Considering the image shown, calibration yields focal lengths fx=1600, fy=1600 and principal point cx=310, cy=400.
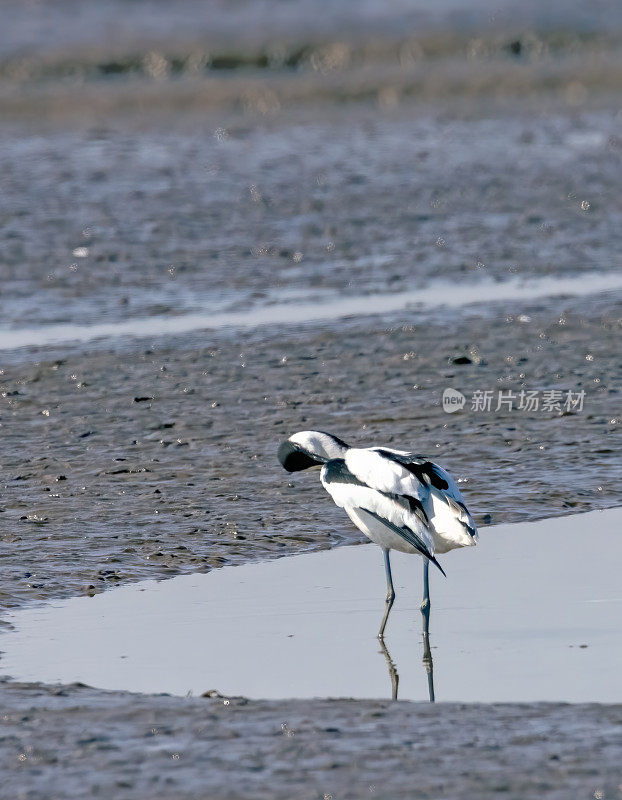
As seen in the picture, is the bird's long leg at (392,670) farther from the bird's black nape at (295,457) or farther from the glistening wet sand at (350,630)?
the bird's black nape at (295,457)

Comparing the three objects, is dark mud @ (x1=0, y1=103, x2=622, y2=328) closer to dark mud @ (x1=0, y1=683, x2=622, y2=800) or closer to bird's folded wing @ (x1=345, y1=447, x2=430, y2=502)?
bird's folded wing @ (x1=345, y1=447, x2=430, y2=502)

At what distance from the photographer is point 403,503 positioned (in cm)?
620

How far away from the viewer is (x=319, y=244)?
1454cm

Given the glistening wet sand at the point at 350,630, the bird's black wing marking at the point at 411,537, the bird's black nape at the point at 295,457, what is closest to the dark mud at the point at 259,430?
the glistening wet sand at the point at 350,630

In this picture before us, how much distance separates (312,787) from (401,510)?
1776 mm

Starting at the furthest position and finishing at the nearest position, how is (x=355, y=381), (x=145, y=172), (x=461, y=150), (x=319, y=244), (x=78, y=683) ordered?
(x=461, y=150) < (x=145, y=172) < (x=319, y=244) < (x=355, y=381) < (x=78, y=683)

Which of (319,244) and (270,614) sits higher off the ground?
(319,244)

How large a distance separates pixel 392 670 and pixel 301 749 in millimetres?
1007

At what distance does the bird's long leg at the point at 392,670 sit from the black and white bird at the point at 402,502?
3.9 inches

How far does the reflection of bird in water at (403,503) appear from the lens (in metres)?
6.10

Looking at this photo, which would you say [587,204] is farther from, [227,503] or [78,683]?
[78,683]

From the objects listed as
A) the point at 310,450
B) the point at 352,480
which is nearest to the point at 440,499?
the point at 352,480

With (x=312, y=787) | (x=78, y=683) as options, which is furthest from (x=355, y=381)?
(x=312, y=787)

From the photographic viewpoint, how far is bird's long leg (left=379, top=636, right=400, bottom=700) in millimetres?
5603
